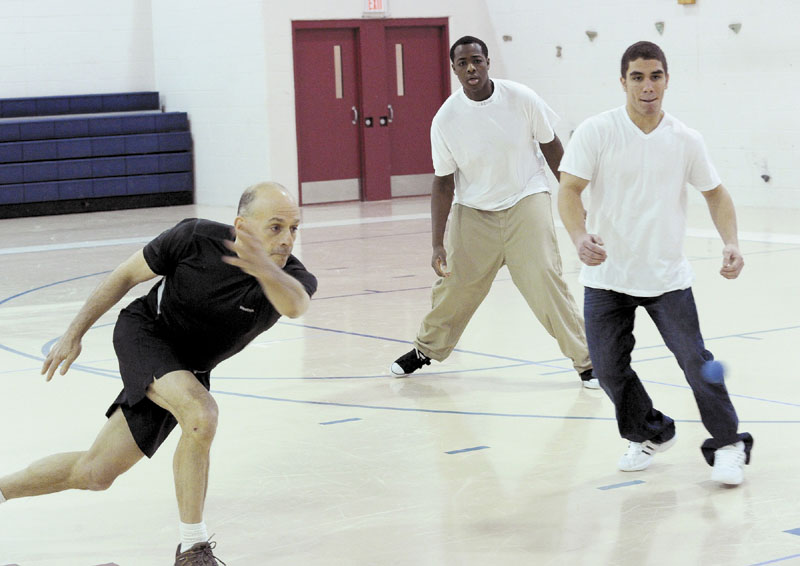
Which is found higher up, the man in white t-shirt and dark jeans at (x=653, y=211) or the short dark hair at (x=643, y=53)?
the short dark hair at (x=643, y=53)

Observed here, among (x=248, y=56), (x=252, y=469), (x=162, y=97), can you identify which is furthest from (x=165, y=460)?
(x=162, y=97)

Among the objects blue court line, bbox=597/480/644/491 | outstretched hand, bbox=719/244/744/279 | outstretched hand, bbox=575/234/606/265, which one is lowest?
blue court line, bbox=597/480/644/491

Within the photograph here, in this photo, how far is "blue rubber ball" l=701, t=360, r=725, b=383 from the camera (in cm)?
464

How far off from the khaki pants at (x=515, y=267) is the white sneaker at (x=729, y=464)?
70.0 inches

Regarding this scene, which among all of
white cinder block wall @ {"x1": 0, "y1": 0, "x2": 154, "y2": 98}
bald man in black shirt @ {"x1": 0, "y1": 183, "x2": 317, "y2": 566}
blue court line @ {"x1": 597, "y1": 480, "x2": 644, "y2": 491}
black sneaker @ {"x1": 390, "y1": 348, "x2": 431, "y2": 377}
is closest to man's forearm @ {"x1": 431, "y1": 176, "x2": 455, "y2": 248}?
black sneaker @ {"x1": 390, "y1": 348, "x2": 431, "y2": 377}

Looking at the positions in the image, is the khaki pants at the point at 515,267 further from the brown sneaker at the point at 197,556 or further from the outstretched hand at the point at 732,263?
the brown sneaker at the point at 197,556

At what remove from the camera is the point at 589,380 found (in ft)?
21.2

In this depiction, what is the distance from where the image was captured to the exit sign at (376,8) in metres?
18.1

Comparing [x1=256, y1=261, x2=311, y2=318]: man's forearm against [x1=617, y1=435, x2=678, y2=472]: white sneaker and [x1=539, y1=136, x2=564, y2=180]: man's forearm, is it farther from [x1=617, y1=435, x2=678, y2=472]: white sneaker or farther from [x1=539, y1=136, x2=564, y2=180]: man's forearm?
[x1=539, y1=136, x2=564, y2=180]: man's forearm

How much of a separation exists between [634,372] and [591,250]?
2.15 feet

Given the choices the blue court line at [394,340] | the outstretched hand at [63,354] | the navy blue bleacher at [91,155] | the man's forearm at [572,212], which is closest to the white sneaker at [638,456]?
the man's forearm at [572,212]

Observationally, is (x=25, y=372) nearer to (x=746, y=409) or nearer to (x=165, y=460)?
(x=165, y=460)

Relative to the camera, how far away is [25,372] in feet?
24.0

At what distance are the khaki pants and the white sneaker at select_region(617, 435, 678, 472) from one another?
153 centimetres
